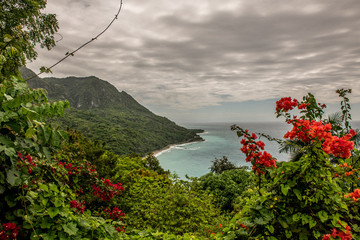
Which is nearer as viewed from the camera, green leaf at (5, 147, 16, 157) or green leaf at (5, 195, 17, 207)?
green leaf at (5, 147, 16, 157)

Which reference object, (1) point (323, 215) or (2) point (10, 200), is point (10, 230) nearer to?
(2) point (10, 200)

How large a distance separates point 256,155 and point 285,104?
38.0 inches

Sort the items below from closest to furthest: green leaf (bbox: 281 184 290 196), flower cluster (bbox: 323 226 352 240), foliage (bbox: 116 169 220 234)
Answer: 1. flower cluster (bbox: 323 226 352 240)
2. green leaf (bbox: 281 184 290 196)
3. foliage (bbox: 116 169 220 234)

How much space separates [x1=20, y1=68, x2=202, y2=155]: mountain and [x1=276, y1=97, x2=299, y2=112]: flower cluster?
50267 millimetres

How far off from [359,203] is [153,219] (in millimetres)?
5602

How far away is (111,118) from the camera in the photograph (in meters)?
97.9

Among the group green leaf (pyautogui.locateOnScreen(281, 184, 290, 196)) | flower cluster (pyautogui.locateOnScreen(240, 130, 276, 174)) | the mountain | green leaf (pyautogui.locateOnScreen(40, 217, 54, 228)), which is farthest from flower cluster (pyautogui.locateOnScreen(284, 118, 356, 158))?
the mountain

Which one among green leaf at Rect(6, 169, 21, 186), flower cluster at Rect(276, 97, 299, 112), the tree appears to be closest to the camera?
green leaf at Rect(6, 169, 21, 186)

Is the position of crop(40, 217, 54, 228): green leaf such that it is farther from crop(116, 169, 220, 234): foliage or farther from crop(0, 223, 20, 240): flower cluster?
crop(116, 169, 220, 234): foliage

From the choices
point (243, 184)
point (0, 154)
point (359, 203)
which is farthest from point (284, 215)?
point (243, 184)

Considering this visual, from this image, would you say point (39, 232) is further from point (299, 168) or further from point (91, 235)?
point (299, 168)

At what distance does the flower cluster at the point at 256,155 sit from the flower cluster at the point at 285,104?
76 cm

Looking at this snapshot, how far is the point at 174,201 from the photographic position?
6383 mm

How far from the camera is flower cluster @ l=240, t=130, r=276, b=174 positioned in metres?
2.20
